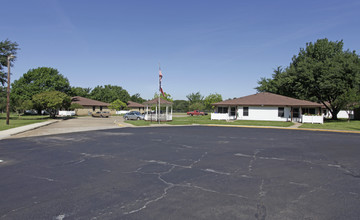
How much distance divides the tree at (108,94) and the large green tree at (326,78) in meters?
54.1

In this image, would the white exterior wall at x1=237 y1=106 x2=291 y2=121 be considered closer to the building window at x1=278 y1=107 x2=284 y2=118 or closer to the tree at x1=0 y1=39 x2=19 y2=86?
the building window at x1=278 y1=107 x2=284 y2=118

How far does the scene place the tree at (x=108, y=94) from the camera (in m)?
83.2

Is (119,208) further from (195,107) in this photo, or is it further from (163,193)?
(195,107)

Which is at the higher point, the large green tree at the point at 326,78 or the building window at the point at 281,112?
the large green tree at the point at 326,78

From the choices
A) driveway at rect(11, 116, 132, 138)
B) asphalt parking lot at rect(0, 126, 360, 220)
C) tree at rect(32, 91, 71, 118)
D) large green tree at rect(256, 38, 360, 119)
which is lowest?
asphalt parking lot at rect(0, 126, 360, 220)

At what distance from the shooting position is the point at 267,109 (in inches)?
1400

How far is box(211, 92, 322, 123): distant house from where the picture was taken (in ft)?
112

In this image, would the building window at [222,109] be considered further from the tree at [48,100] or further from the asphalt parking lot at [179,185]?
the asphalt parking lot at [179,185]

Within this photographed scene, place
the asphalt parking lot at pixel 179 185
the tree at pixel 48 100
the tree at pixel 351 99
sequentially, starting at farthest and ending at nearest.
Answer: the tree at pixel 48 100 < the tree at pixel 351 99 < the asphalt parking lot at pixel 179 185

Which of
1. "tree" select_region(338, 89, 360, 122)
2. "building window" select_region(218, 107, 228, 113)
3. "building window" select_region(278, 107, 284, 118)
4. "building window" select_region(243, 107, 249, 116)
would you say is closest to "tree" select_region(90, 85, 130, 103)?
"building window" select_region(218, 107, 228, 113)

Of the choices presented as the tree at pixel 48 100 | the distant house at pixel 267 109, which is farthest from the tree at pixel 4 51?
the distant house at pixel 267 109

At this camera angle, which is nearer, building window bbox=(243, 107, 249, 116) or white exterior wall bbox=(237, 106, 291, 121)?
white exterior wall bbox=(237, 106, 291, 121)

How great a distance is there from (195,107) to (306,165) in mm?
77427

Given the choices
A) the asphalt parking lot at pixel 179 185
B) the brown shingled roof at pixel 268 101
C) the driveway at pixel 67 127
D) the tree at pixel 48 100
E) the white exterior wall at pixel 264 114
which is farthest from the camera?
the tree at pixel 48 100
